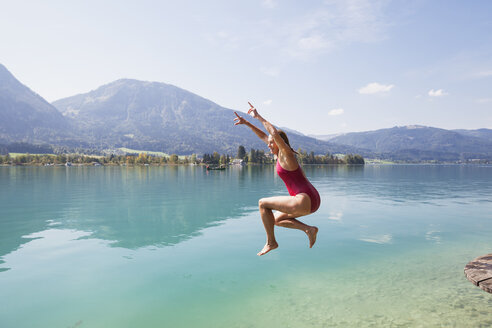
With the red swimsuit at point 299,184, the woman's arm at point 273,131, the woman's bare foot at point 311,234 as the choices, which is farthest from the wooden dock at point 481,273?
the woman's arm at point 273,131

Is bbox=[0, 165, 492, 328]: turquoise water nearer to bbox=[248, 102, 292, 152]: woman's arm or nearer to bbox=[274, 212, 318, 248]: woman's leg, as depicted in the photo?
bbox=[274, 212, 318, 248]: woman's leg

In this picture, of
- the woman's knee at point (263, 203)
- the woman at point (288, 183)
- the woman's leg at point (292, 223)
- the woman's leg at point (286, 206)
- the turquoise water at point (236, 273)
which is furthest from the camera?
the turquoise water at point (236, 273)

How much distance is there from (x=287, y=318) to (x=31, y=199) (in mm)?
40440

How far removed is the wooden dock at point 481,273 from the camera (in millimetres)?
5395

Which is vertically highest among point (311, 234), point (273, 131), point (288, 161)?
point (273, 131)

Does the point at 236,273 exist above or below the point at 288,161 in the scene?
below

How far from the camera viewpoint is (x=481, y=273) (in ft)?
18.9

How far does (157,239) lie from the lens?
20344 millimetres

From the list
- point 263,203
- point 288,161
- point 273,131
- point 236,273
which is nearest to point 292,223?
point 263,203

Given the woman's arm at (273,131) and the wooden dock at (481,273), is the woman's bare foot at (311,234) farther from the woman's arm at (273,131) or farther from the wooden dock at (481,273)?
the wooden dock at (481,273)

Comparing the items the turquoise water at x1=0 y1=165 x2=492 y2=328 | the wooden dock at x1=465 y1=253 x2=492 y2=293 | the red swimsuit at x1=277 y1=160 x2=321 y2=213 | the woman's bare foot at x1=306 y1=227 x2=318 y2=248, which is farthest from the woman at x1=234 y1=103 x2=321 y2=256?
the turquoise water at x1=0 y1=165 x2=492 y2=328

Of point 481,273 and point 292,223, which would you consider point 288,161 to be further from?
point 481,273

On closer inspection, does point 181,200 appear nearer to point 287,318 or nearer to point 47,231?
point 47,231

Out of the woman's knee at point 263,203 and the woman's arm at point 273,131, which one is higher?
the woman's arm at point 273,131
